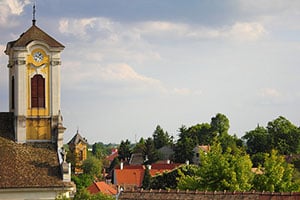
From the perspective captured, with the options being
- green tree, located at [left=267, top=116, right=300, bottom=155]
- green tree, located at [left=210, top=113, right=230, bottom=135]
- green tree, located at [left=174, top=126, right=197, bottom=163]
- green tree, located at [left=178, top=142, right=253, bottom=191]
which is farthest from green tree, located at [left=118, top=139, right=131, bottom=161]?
green tree, located at [left=178, top=142, right=253, bottom=191]

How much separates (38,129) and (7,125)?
192cm

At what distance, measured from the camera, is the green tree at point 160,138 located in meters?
162

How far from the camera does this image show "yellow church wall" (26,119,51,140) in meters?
39.6

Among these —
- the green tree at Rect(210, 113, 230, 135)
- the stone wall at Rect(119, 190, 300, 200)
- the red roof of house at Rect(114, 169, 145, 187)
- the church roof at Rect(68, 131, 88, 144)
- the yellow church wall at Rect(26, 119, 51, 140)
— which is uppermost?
the green tree at Rect(210, 113, 230, 135)

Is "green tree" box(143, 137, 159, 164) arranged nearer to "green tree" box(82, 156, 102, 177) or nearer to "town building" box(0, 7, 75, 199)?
"green tree" box(82, 156, 102, 177)

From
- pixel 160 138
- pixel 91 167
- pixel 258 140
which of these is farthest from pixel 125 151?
pixel 258 140

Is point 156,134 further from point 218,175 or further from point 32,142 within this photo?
point 32,142

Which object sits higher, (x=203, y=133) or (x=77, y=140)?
(x=203, y=133)

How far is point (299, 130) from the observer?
→ 13088 cm

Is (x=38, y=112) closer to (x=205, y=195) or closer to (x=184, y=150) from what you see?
(x=205, y=195)

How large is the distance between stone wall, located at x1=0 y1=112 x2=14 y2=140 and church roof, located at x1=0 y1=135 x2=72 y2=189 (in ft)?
1.58

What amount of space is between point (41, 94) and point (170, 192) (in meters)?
10.7

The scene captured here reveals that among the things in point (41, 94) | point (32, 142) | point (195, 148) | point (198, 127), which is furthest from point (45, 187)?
point (198, 127)

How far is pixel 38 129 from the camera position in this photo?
3988cm
